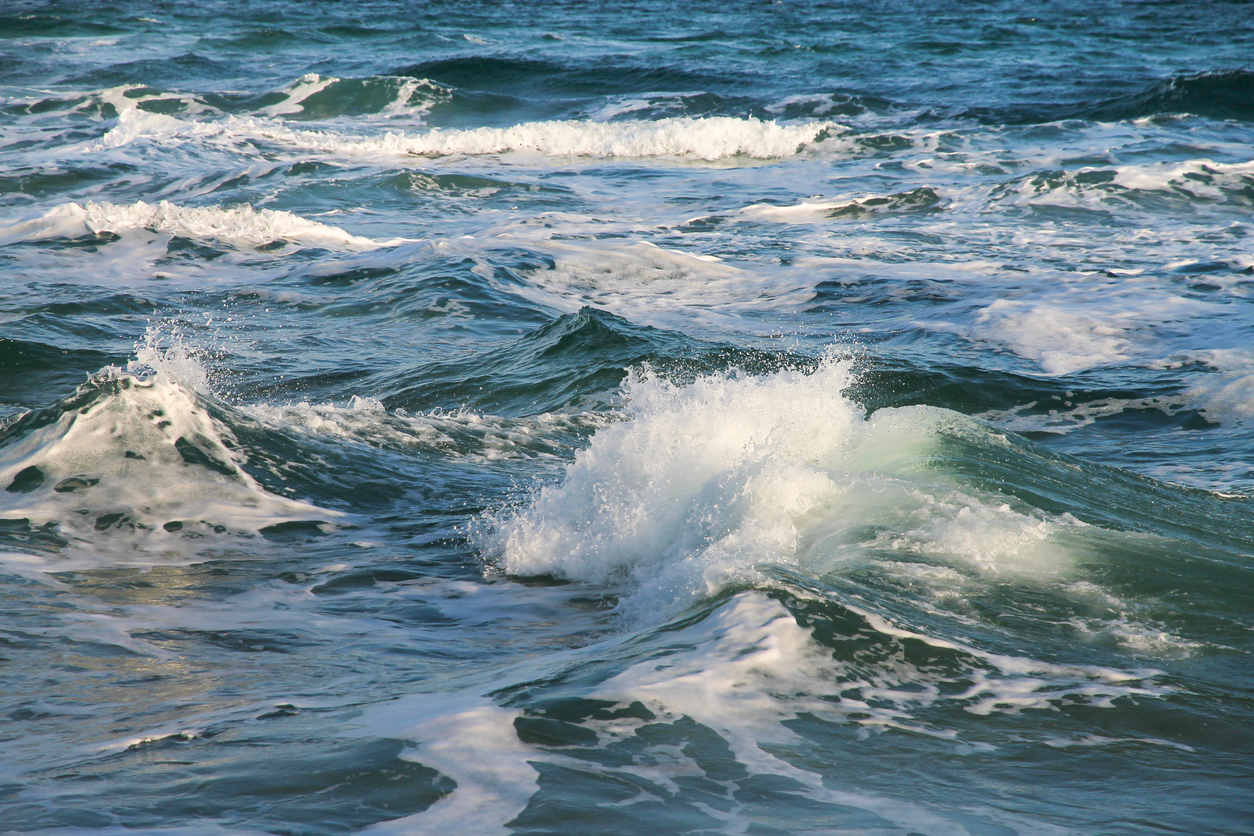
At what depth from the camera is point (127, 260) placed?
486 inches

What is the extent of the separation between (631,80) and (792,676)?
25013 mm

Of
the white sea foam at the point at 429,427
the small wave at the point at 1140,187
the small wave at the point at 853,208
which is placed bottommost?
the white sea foam at the point at 429,427

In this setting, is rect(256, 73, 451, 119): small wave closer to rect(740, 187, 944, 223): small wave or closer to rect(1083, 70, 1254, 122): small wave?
rect(740, 187, 944, 223): small wave

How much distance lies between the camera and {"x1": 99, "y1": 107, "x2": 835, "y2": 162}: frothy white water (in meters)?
20.6

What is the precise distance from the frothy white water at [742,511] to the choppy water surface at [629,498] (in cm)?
3

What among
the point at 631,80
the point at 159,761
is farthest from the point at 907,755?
the point at 631,80

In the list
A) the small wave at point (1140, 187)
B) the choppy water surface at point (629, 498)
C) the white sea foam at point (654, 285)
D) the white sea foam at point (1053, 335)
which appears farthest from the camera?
the small wave at point (1140, 187)

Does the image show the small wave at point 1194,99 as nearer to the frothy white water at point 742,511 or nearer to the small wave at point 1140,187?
the small wave at point 1140,187

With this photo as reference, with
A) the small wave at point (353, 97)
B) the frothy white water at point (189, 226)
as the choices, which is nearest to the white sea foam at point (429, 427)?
the frothy white water at point (189, 226)

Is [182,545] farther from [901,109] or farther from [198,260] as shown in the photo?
[901,109]

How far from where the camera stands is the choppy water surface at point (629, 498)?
114 inches

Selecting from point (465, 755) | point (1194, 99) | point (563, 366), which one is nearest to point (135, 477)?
point (465, 755)

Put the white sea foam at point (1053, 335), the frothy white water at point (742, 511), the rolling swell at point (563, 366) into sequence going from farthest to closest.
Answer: the white sea foam at point (1053, 335) < the rolling swell at point (563, 366) < the frothy white water at point (742, 511)

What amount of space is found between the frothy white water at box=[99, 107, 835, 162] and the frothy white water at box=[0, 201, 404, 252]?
636cm
